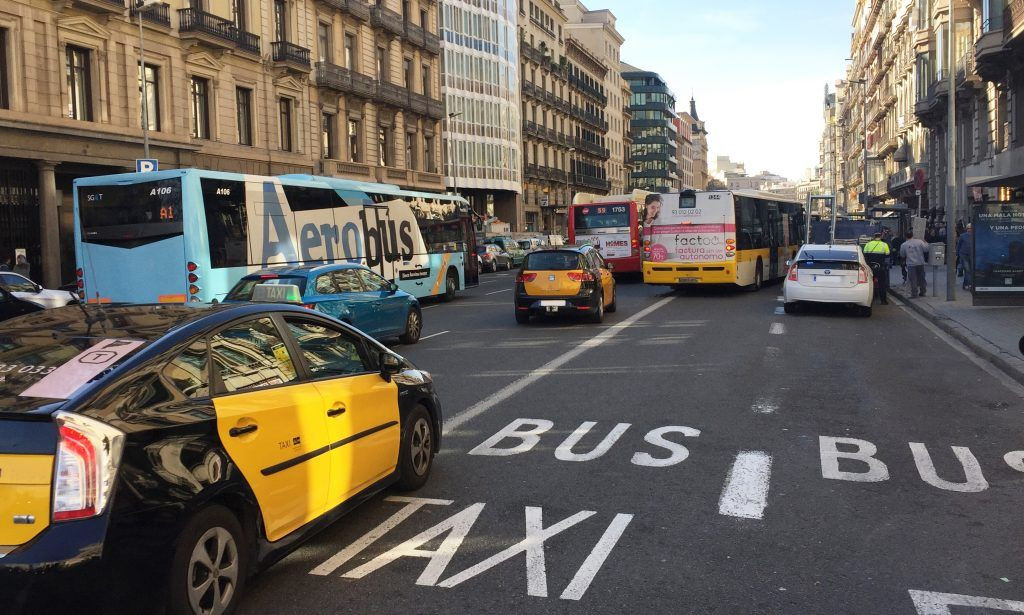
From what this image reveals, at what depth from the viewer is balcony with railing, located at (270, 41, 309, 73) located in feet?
123

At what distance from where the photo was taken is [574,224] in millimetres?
33094

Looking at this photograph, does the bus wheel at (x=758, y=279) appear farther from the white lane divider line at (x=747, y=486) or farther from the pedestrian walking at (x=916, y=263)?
the white lane divider line at (x=747, y=486)

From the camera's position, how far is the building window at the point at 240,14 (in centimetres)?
3531

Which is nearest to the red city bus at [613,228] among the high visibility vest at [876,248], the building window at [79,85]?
the high visibility vest at [876,248]

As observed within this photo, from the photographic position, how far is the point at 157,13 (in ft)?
100.0

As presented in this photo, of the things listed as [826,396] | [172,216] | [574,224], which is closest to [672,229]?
[574,224]

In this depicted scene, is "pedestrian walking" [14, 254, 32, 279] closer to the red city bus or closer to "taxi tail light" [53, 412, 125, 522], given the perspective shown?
the red city bus

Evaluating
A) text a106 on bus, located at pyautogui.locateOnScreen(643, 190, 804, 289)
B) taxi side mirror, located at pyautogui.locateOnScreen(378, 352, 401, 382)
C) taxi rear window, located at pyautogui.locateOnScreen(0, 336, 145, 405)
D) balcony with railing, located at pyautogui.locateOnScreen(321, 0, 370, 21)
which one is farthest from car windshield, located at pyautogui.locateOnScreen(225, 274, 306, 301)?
balcony with railing, located at pyautogui.locateOnScreen(321, 0, 370, 21)

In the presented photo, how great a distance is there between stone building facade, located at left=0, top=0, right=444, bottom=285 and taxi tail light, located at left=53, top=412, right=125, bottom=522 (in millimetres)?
25369

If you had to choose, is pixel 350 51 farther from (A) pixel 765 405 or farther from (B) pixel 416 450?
(B) pixel 416 450

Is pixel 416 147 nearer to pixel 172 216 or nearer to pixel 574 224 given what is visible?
pixel 574 224

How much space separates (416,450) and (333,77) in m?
37.9

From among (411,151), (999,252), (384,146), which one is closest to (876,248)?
(999,252)

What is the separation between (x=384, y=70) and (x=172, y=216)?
34.1 m
